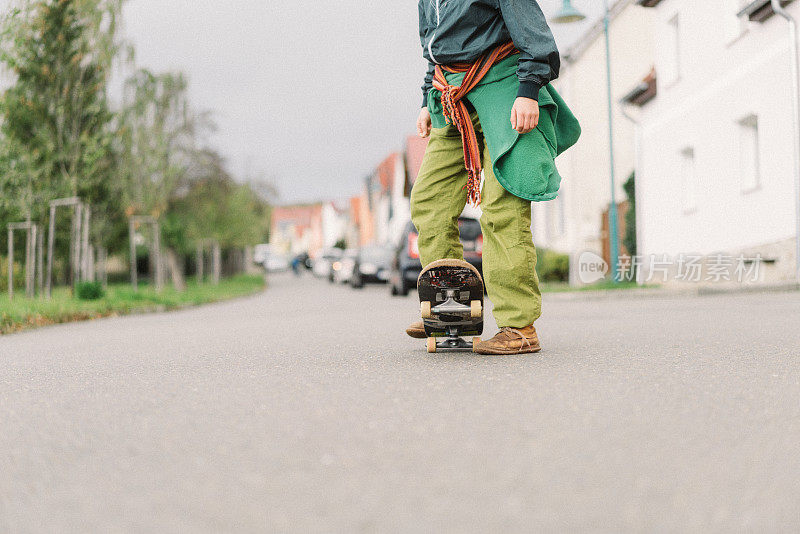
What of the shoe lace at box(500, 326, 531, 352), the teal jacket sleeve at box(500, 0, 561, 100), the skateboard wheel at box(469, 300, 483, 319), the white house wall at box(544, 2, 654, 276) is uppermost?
the white house wall at box(544, 2, 654, 276)

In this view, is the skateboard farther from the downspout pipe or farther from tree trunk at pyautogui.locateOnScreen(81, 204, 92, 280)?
tree trunk at pyautogui.locateOnScreen(81, 204, 92, 280)

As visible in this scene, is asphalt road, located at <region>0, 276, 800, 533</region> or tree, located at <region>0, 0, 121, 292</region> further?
→ tree, located at <region>0, 0, 121, 292</region>

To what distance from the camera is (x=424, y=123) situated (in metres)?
4.73

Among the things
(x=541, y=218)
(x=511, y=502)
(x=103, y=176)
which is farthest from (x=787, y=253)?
(x=541, y=218)

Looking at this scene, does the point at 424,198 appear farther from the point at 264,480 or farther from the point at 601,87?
the point at 601,87

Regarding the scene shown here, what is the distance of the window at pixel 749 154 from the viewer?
1447cm

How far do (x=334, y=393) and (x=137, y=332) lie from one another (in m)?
4.98

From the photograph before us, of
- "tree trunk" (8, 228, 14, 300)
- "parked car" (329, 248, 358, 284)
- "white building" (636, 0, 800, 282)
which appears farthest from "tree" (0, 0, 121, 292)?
"parked car" (329, 248, 358, 284)

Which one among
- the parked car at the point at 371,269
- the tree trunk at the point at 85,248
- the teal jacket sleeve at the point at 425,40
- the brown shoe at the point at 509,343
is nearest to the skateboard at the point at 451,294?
the brown shoe at the point at 509,343

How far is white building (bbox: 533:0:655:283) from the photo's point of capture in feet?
79.0

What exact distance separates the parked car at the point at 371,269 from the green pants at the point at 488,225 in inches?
871

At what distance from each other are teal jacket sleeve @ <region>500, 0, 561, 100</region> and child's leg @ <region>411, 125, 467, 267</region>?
459 millimetres

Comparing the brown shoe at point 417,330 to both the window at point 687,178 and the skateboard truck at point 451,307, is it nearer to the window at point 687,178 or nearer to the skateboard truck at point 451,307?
the skateboard truck at point 451,307

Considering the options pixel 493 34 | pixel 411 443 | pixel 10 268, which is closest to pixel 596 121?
pixel 10 268
